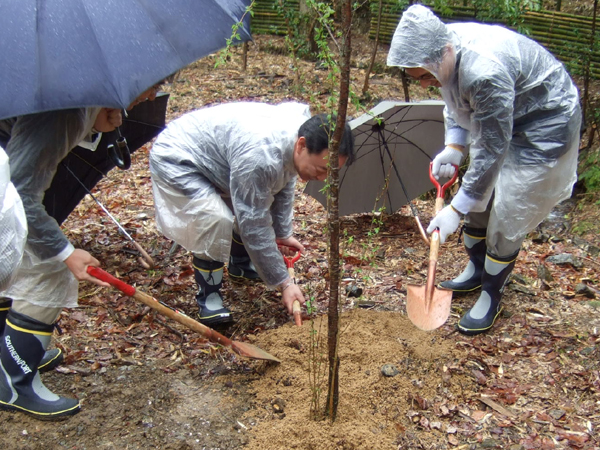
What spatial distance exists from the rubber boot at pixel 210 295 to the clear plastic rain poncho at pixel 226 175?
0.09 m

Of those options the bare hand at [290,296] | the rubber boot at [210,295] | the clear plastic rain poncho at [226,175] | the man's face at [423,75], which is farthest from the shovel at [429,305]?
the rubber boot at [210,295]

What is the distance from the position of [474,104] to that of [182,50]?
4.81 ft

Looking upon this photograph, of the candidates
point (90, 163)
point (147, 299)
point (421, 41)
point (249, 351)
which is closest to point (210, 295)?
point (249, 351)

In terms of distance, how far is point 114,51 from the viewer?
2.36 meters

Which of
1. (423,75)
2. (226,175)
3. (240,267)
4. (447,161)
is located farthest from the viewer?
(240,267)

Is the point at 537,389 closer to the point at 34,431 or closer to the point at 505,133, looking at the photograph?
the point at 505,133

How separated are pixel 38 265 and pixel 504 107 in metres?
2.30

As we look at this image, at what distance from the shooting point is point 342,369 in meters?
2.91

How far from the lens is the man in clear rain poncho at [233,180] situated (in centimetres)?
289

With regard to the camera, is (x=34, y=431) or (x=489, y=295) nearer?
(x=34, y=431)

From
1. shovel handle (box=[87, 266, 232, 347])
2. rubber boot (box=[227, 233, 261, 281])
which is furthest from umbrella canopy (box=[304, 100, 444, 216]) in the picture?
shovel handle (box=[87, 266, 232, 347])

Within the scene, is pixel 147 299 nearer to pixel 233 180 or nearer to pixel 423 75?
pixel 233 180

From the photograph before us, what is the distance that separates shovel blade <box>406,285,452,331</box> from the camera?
2844 millimetres

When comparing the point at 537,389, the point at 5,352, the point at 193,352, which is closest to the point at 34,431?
the point at 5,352
